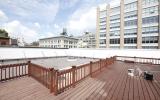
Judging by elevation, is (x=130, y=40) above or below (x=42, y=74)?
above

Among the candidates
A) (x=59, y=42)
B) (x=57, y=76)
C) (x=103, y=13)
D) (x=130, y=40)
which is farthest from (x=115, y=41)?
(x=57, y=76)

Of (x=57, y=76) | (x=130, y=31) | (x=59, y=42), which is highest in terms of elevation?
(x=130, y=31)

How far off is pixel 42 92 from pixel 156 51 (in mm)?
17082

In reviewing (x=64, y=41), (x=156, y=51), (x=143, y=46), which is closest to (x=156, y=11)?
(x=143, y=46)

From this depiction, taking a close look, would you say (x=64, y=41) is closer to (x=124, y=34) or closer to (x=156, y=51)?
(x=124, y=34)

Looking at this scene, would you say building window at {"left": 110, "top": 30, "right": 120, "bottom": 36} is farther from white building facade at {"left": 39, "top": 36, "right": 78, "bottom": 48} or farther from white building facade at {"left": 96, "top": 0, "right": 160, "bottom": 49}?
white building facade at {"left": 39, "top": 36, "right": 78, "bottom": 48}

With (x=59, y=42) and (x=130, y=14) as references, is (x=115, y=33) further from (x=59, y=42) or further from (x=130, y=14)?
(x=59, y=42)

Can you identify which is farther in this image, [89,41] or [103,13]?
[89,41]

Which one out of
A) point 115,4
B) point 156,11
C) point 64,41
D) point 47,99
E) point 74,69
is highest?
point 115,4

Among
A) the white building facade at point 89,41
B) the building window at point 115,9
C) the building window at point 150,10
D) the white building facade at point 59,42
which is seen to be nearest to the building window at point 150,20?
the building window at point 150,10

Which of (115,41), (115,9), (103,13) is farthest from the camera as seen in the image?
(103,13)

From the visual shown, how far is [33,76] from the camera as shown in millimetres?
7094

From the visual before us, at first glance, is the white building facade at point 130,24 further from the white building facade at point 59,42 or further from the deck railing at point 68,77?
the deck railing at point 68,77

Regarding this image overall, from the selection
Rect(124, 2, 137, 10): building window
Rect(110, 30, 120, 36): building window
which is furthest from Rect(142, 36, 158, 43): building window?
Rect(124, 2, 137, 10): building window
